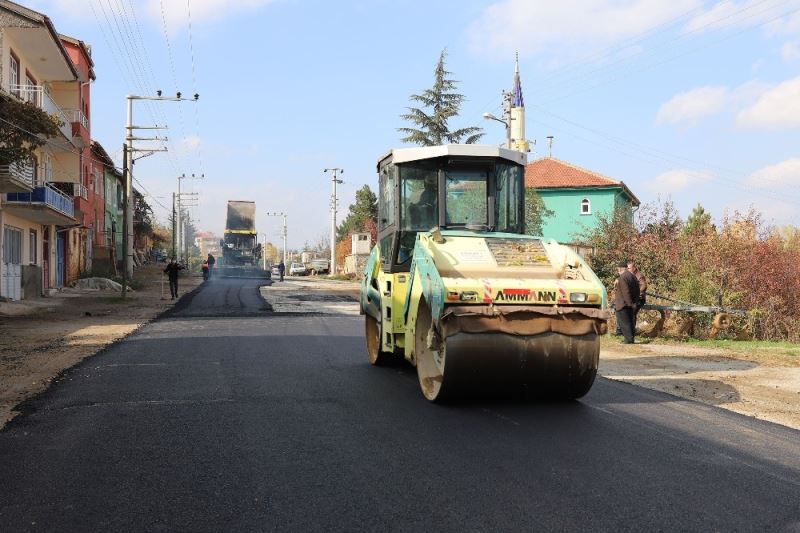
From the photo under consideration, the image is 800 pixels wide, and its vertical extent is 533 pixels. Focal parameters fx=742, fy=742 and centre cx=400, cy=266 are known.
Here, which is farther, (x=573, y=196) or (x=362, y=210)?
(x=362, y=210)

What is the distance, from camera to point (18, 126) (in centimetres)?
1975

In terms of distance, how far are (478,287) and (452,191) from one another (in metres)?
2.28

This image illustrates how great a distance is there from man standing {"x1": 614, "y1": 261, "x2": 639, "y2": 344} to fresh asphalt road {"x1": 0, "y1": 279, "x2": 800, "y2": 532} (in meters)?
5.47

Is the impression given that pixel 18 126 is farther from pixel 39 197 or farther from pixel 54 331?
pixel 39 197

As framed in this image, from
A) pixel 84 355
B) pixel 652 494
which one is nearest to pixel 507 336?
pixel 652 494

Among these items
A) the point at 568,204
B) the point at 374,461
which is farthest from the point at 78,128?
the point at 374,461

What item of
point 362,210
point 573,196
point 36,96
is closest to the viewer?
point 36,96

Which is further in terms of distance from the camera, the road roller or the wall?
the wall

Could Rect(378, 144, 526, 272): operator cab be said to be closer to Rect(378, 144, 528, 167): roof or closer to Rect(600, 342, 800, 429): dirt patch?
Rect(378, 144, 528, 167): roof

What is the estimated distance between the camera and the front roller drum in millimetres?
6914

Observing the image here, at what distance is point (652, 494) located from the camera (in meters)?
4.71

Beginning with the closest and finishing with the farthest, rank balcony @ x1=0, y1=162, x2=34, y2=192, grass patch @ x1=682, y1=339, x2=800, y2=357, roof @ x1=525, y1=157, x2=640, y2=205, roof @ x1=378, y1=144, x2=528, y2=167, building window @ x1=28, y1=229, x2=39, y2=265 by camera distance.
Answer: roof @ x1=378, y1=144, x2=528, y2=167 < grass patch @ x1=682, y1=339, x2=800, y2=357 < balcony @ x1=0, y1=162, x2=34, y2=192 < building window @ x1=28, y1=229, x2=39, y2=265 < roof @ x1=525, y1=157, x2=640, y2=205

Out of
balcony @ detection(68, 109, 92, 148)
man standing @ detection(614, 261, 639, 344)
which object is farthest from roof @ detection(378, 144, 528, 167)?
balcony @ detection(68, 109, 92, 148)

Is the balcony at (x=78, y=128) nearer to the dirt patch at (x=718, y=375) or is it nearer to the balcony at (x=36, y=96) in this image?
the balcony at (x=36, y=96)
